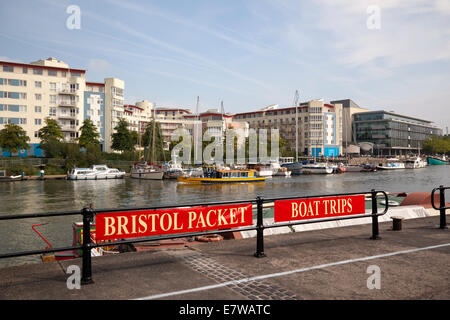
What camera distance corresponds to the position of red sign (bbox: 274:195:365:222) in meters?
7.76

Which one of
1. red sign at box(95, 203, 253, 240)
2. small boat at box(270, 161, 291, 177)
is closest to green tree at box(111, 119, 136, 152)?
small boat at box(270, 161, 291, 177)

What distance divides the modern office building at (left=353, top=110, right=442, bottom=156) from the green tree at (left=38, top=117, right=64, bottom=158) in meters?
120

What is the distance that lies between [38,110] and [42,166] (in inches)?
735

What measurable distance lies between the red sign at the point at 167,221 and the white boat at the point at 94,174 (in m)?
62.3

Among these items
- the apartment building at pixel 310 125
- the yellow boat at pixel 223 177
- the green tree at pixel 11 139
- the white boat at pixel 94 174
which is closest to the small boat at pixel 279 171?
the yellow boat at pixel 223 177

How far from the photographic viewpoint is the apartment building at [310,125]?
13188 centimetres

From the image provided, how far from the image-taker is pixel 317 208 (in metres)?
8.23

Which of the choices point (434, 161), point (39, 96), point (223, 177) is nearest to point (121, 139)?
point (39, 96)

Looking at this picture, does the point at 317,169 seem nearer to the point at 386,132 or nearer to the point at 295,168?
the point at 295,168

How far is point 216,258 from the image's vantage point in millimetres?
7035

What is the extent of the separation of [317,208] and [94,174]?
64504mm

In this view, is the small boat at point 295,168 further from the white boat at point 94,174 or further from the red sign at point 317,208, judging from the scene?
the red sign at point 317,208

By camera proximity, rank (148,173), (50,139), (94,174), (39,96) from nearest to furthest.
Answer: (94,174)
(148,173)
(50,139)
(39,96)
